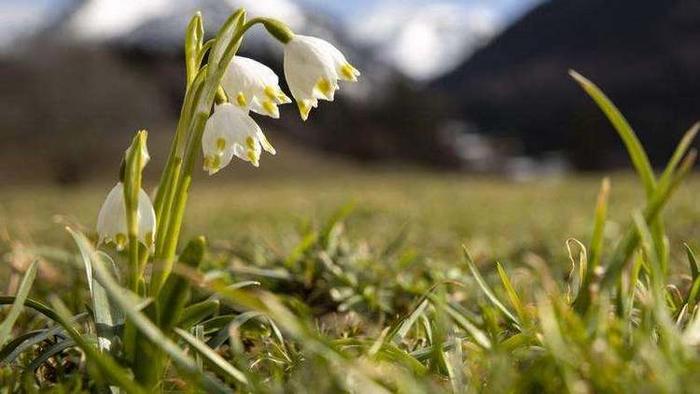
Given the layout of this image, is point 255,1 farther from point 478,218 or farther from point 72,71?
point 478,218

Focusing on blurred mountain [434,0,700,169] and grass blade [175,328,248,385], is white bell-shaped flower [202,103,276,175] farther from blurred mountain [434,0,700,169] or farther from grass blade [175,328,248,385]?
blurred mountain [434,0,700,169]

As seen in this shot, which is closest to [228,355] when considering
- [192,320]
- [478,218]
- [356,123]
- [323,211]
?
[192,320]

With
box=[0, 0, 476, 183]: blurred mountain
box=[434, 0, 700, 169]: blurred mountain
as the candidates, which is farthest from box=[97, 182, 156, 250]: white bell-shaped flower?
box=[434, 0, 700, 169]: blurred mountain

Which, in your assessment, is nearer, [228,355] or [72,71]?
[228,355]

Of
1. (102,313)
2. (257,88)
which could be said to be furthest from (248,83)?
(102,313)

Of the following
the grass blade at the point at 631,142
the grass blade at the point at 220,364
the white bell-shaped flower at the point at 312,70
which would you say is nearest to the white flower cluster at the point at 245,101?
the white bell-shaped flower at the point at 312,70

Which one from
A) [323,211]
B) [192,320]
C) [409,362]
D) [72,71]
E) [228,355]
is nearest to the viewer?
[409,362]

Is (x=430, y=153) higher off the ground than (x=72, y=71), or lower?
lower
